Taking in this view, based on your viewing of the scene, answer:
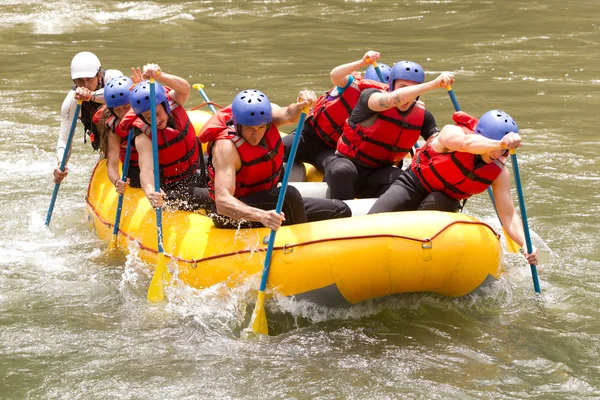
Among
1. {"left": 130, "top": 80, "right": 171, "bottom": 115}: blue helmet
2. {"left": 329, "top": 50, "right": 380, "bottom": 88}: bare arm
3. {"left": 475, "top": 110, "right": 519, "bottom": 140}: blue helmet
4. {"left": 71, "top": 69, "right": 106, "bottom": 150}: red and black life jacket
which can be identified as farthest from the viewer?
{"left": 71, "top": 69, "right": 106, "bottom": 150}: red and black life jacket

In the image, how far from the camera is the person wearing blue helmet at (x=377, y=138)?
5.70 meters

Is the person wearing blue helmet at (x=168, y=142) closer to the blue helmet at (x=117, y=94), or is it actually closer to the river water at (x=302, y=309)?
the blue helmet at (x=117, y=94)

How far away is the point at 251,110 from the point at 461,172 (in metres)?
1.30

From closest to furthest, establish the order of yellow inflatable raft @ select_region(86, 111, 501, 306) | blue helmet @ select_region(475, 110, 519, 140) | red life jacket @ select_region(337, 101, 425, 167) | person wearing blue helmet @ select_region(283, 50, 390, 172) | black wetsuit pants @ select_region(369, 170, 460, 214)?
yellow inflatable raft @ select_region(86, 111, 501, 306) → blue helmet @ select_region(475, 110, 519, 140) → black wetsuit pants @ select_region(369, 170, 460, 214) → red life jacket @ select_region(337, 101, 425, 167) → person wearing blue helmet @ select_region(283, 50, 390, 172)

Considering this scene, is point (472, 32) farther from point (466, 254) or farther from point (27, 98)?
point (466, 254)

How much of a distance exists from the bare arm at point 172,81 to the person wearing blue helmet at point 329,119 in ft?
3.09

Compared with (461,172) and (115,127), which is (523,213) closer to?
(461,172)

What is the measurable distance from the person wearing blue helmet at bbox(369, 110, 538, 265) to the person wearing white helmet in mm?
2356

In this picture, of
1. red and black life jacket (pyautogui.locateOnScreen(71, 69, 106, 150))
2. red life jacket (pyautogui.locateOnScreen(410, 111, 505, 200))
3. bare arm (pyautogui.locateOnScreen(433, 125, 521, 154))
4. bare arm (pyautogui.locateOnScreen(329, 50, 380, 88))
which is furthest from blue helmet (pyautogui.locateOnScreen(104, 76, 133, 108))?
bare arm (pyautogui.locateOnScreen(433, 125, 521, 154))

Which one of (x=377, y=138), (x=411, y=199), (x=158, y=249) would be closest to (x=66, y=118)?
(x=158, y=249)

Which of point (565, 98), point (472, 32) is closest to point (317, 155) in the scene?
point (565, 98)

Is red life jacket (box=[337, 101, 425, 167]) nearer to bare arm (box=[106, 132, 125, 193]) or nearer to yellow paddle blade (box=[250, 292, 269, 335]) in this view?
yellow paddle blade (box=[250, 292, 269, 335])

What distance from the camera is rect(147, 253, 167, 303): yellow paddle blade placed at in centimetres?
548

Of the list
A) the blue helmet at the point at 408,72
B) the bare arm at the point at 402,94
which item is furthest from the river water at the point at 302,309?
the blue helmet at the point at 408,72
